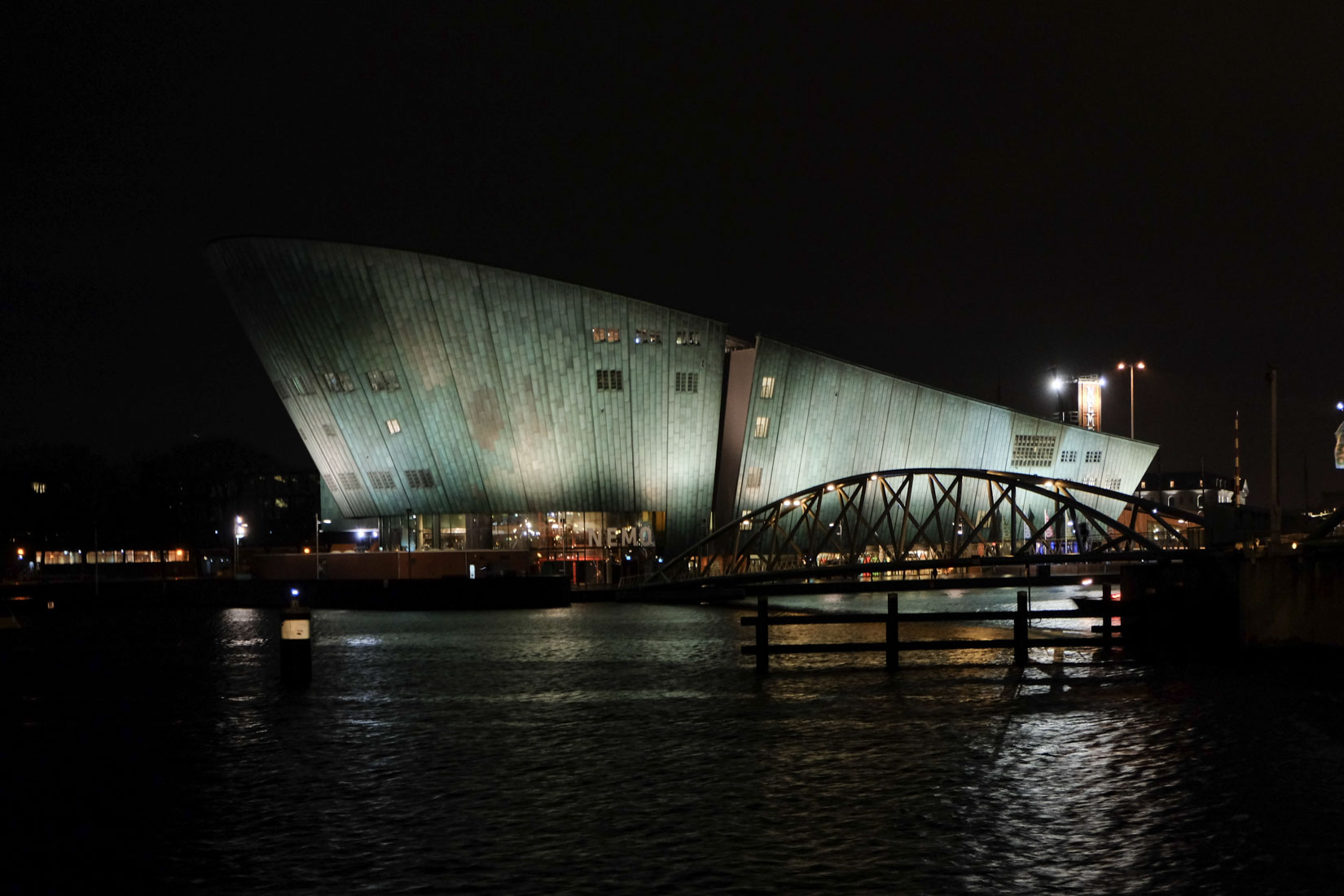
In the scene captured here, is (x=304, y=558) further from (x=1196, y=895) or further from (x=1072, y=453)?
(x=1196, y=895)

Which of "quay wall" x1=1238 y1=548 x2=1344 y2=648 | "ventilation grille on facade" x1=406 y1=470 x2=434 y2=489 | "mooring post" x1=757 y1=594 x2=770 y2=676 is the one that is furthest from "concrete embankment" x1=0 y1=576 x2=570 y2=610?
"mooring post" x1=757 y1=594 x2=770 y2=676

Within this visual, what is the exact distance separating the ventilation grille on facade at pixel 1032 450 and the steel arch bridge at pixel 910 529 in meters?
2.83

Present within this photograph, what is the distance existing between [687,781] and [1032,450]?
92.9 metres

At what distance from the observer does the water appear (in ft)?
45.1

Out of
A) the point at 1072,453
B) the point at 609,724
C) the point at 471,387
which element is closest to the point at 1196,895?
the point at 609,724

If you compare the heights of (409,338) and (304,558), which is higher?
(409,338)

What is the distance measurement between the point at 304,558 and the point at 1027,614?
7113cm

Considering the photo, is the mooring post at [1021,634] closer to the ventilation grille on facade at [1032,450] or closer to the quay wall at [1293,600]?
the quay wall at [1293,600]

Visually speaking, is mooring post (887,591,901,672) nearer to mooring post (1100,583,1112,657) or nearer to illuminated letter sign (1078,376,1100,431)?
mooring post (1100,583,1112,657)

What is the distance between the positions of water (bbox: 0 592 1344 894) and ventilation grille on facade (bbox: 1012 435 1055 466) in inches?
2864

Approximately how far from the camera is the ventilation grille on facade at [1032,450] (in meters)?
106

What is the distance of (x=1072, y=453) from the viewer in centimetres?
11169

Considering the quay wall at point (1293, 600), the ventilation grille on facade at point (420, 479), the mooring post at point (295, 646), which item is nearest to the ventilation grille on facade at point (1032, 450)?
the ventilation grille on facade at point (420, 479)

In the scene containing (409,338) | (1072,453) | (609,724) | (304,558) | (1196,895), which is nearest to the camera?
Answer: (1196,895)
